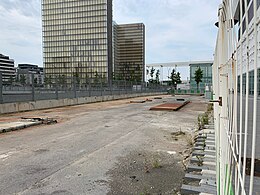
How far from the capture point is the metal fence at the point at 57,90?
40.6 ft

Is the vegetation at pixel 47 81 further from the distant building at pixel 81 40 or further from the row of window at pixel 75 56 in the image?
the row of window at pixel 75 56

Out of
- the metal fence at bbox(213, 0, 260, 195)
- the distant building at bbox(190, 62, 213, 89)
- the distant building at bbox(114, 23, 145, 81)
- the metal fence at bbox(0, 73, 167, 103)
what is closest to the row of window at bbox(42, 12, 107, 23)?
the distant building at bbox(114, 23, 145, 81)

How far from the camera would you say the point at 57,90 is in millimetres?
16766

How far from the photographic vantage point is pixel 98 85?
24.0m

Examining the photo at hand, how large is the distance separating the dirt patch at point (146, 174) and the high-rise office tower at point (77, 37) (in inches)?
3077

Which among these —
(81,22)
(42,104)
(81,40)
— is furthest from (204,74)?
(42,104)

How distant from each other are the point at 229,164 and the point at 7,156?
420 cm

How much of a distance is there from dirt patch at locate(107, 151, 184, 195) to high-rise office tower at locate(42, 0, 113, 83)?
256ft

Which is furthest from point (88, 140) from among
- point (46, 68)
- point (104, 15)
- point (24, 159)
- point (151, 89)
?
point (46, 68)

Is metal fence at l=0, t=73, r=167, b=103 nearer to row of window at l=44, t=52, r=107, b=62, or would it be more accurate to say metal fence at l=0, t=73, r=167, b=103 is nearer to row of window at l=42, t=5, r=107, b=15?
row of window at l=44, t=52, r=107, b=62

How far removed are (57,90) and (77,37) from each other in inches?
2970

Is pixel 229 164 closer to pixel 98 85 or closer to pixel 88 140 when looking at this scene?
pixel 88 140

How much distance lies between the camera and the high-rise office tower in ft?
272

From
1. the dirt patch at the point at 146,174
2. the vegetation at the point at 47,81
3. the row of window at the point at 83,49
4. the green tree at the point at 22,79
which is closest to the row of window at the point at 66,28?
the row of window at the point at 83,49
